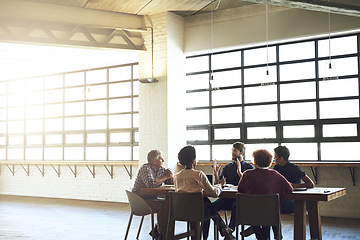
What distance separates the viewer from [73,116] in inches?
460

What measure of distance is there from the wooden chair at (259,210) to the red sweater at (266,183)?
0.60 ft

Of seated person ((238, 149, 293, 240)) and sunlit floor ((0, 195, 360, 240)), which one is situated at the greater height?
seated person ((238, 149, 293, 240))

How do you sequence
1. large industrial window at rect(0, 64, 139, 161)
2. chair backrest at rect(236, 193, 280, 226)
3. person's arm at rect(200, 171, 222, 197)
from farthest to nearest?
large industrial window at rect(0, 64, 139, 161) → person's arm at rect(200, 171, 222, 197) → chair backrest at rect(236, 193, 280, 226)

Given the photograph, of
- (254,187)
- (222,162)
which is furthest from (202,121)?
(254,187)

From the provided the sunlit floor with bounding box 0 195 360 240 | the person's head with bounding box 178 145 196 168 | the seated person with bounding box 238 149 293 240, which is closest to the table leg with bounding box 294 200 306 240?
the seated person with bounding box 238 149 293 240

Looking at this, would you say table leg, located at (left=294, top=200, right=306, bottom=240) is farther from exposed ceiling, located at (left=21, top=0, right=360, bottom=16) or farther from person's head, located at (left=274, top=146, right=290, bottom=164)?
exposed ceiling, located at (left=21, top=0, right=360, bottom=16)

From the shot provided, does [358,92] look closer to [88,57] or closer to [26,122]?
[88,57]

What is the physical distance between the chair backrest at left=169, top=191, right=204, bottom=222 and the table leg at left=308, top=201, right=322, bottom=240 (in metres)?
1.24

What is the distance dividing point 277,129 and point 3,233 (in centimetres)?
504

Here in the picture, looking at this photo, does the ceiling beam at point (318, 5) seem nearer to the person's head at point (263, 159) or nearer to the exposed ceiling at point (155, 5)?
the exposed ceiling at point (155, 5)

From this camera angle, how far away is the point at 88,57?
10.6 meters

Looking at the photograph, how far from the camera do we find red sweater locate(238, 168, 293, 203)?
440 cm

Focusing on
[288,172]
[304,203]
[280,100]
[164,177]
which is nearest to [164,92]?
[280,100]

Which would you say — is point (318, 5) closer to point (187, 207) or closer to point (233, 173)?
point (233, 173)
